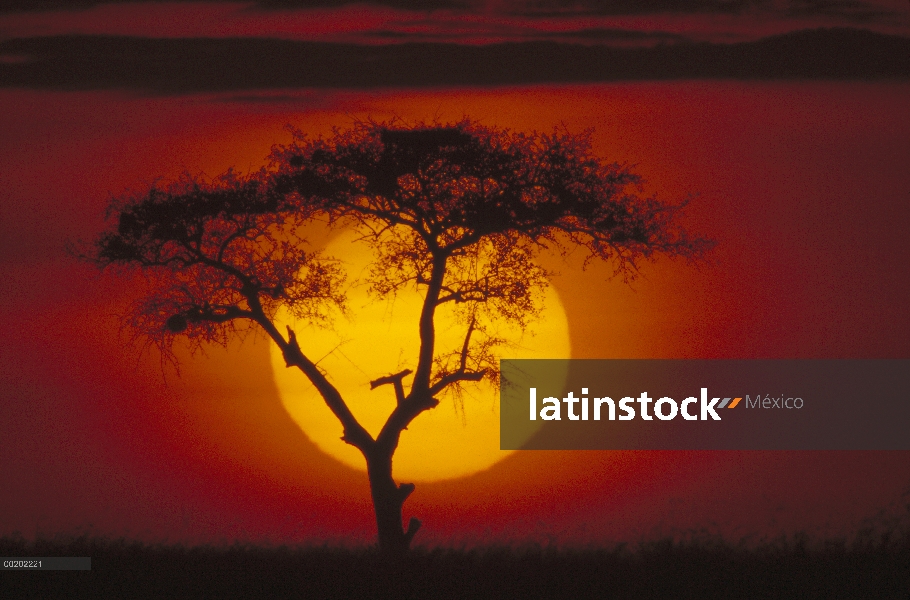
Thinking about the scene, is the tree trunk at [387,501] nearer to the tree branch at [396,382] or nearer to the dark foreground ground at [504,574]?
the tree branch at [396,382]

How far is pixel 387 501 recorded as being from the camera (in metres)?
22.2

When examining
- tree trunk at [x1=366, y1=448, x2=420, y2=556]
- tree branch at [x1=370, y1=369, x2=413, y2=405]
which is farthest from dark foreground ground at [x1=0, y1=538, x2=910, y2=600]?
tree branch at [x1=370, y1=369, x2=413, y2=405]

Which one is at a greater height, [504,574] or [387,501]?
[387,501]

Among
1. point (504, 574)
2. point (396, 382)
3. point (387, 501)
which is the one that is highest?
point (396, 382)

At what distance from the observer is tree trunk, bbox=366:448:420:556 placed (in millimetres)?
21938

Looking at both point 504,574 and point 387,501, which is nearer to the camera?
point 504,574

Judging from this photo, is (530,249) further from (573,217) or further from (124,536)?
(124,536)

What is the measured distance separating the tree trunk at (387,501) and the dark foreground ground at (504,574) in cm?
172

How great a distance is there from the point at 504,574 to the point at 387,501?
4.78 meters

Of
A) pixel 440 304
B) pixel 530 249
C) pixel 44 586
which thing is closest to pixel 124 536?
pixel 44 586

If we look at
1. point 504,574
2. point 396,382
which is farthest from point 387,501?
point 504,574

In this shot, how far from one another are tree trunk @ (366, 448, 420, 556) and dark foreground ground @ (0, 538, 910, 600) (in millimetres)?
1717

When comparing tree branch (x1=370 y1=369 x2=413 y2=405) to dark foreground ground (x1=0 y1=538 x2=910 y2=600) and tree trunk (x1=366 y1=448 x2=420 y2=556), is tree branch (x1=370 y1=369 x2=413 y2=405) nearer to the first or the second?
tree trunk (x1=366 y1=448 x2=420 y2=556)

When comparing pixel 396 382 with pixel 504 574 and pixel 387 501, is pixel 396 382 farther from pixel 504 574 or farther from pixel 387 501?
pixel 504 574
